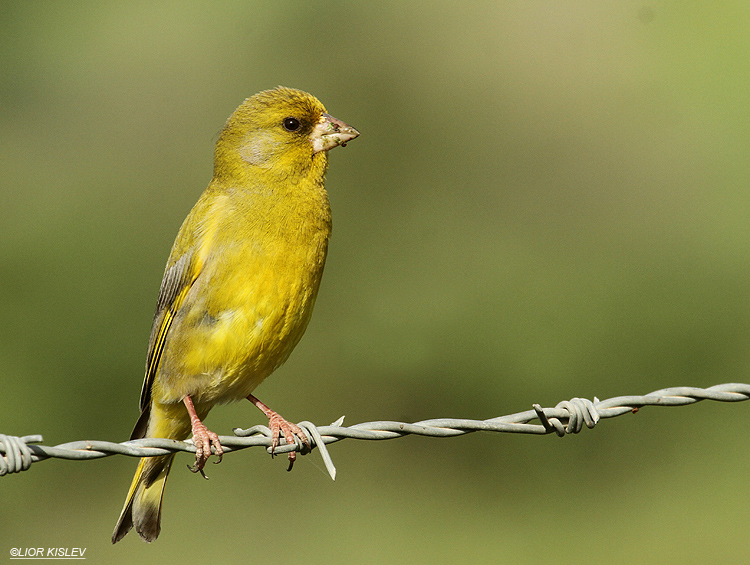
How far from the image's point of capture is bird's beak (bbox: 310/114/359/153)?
16.1 feet

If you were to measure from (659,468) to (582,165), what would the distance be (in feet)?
17.8

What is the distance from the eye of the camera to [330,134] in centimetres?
493

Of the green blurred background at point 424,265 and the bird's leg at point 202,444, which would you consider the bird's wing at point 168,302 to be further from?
the green blurred background at point 424,265

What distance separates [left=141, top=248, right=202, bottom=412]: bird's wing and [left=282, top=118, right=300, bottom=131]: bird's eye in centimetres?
86

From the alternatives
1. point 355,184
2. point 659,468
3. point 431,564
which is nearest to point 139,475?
point 431,564

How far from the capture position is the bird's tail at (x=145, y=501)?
4.73 m

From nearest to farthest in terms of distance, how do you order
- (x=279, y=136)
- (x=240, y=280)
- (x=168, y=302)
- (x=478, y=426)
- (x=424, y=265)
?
(x=478, y=426)
(x=240, y=280)
(x=168, y=302)
(x=279, y=136)
(x=424, y=265)

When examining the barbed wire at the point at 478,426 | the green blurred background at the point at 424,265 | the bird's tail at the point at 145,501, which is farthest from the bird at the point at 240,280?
the green blurred background at the point at 424,265

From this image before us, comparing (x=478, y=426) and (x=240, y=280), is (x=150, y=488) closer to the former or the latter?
(x=240, y=280)

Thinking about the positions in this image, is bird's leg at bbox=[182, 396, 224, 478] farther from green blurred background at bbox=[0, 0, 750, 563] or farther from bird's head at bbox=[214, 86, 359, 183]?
green blurred background at bbox=[0, 0, 750, 563]

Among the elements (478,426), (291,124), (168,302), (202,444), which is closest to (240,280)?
(168,302)

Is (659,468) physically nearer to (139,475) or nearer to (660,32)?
(139,475)

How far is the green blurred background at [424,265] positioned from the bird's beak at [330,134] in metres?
3.21

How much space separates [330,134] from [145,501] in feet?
7.03
